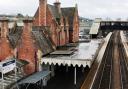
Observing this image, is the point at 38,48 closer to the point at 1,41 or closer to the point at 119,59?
the point at 1,41

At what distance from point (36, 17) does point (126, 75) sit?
878 inches

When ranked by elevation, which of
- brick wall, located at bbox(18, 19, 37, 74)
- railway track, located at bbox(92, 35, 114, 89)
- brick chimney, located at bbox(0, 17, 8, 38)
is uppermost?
brick chimney, located at bbox(0, 17, 8, 38)

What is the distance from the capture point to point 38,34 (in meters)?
50.5

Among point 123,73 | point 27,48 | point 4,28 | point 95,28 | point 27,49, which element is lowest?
point 123,73

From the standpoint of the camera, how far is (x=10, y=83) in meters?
36.7

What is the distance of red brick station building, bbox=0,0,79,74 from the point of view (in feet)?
151

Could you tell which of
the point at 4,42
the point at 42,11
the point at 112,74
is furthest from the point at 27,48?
the point at 42,11

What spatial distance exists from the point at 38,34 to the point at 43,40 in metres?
1.48

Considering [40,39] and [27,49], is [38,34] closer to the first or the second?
[40,39]

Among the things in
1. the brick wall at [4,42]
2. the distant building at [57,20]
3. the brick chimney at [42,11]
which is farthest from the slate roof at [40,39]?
the brick chimney at [42,11]

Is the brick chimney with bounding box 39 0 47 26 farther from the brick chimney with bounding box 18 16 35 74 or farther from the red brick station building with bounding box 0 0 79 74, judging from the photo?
the brick chimney with bounding box 18 16 35 74

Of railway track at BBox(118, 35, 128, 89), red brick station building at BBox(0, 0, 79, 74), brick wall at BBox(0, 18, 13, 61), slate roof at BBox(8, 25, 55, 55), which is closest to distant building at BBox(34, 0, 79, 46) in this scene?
red brick station building at BBox(0, 0, 79, 74)

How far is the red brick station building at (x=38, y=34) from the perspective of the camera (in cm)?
4612

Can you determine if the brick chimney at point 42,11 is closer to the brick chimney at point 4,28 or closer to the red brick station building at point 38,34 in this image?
the red brick station building at point 38,34
